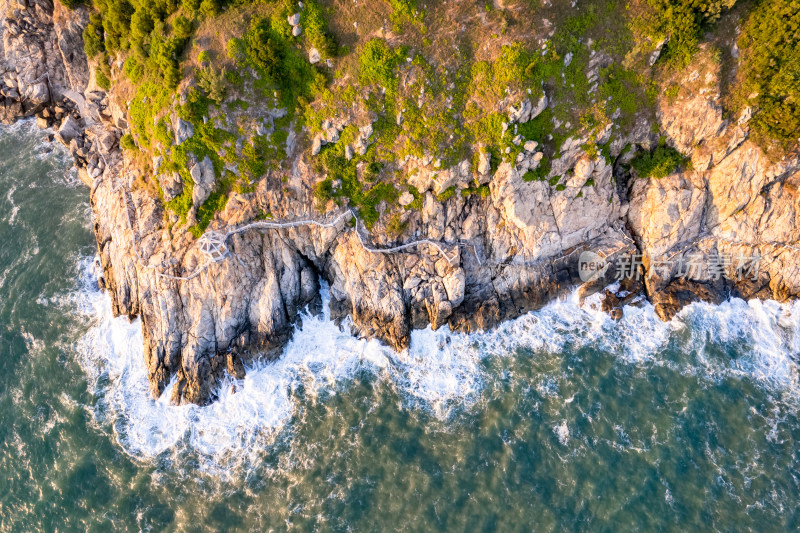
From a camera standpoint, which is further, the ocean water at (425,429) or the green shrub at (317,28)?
the green shrub at (317,28)

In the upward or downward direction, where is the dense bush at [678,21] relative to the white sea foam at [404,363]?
upward

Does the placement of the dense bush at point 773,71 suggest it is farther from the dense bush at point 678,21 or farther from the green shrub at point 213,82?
the green shrub at point 213,82

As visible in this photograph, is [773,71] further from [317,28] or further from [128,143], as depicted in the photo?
[128,143]

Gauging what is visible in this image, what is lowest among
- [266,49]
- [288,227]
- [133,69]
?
[288,227]

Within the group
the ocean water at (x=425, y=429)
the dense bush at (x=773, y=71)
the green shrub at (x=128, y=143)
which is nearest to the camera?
the ocean water at (x=425, y=429)

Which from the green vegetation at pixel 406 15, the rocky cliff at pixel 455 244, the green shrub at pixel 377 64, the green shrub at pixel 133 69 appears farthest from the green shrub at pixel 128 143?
the green vegetation at pixel 406 15

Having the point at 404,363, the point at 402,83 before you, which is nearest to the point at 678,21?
the point at 402,83

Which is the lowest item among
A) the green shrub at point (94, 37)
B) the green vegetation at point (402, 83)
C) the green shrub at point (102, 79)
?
the green vegetation at point (402, 83)
